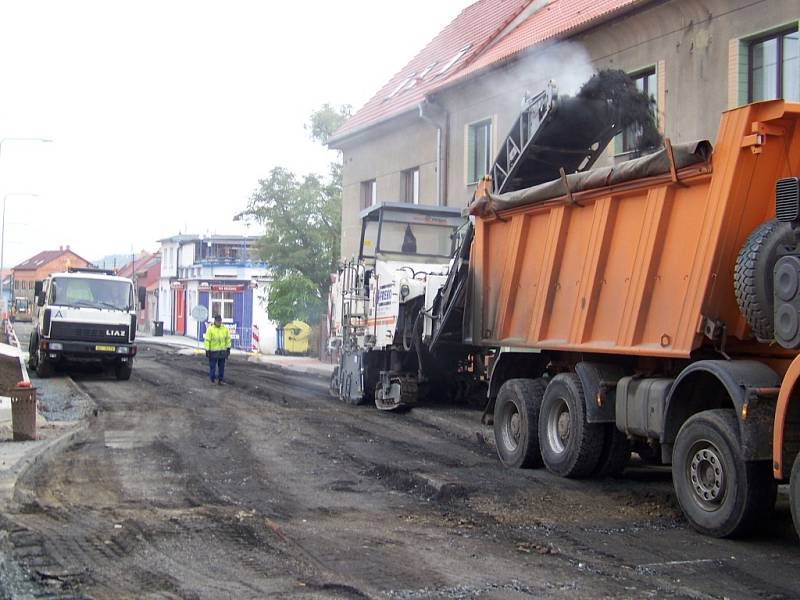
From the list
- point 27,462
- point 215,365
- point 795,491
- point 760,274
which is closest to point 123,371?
point 215,365

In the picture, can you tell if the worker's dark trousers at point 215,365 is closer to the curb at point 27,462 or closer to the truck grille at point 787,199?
the curb at point 27,462

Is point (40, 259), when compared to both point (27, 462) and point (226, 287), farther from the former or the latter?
point (27, 462)

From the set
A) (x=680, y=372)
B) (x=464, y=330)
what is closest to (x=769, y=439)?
(x=680, y=372)

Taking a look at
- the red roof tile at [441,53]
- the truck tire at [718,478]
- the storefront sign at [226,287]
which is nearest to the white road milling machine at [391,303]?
the truck tire at [718,478]

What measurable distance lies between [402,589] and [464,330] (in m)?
6.59

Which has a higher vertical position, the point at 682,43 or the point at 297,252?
the point at 682,43

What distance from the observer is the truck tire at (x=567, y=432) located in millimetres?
9023

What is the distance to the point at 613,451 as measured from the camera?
9188 mm

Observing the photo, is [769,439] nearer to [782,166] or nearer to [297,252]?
[782,166]

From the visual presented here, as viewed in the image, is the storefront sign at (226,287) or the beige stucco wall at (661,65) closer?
the beige stucco wall at (661,65)

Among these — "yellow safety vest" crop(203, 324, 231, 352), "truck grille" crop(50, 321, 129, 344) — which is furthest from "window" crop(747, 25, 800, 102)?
"truck grille" crop(50, 321, 129, 344)

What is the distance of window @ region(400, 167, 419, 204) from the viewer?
26.6m

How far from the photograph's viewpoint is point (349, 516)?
7.48m

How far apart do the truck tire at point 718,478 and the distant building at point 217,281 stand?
4399cm
